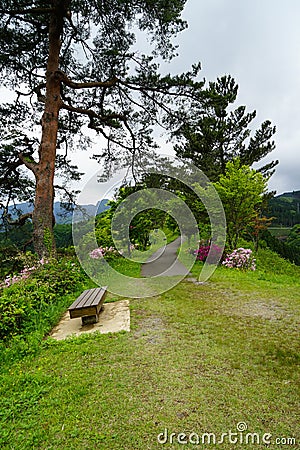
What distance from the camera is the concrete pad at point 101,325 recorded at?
11.8ft

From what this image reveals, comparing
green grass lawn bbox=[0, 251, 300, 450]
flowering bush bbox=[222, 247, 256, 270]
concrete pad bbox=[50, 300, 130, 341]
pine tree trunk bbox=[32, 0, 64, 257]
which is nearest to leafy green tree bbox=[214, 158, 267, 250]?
flowering bush bbox=[222, 247, 256, 270]

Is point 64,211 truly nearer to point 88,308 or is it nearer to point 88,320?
point 88,320

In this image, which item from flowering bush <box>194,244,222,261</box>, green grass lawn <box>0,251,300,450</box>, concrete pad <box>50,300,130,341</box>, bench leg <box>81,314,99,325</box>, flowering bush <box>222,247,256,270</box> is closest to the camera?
green grass lawn <box>0,251,300,450</box>

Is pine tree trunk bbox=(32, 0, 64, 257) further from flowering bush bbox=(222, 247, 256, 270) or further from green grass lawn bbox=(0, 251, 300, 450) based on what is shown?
flowering bush bbox=(222, 247, 256, 270)

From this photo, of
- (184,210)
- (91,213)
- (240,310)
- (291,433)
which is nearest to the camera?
(291,433)

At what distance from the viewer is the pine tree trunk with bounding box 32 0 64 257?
265 inches

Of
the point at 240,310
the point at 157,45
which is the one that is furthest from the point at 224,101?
the point at 240,310

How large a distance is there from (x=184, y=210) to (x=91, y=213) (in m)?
4.50

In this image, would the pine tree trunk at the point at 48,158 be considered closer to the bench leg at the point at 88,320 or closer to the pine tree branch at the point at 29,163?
the pine tree branch at the point at 29,163

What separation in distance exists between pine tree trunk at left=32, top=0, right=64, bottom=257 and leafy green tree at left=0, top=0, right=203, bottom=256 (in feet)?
0.08

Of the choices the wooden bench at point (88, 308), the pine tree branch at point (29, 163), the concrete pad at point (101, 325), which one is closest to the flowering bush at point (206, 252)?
the concrete pad at point (101, 325)

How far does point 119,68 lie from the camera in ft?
26.1

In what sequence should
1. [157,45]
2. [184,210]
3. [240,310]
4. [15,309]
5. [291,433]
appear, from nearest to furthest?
[291,433] < [15,309] < [240,310] < [157,45] < [184,210]

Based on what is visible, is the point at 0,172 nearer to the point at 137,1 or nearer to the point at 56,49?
the point at 56,49
